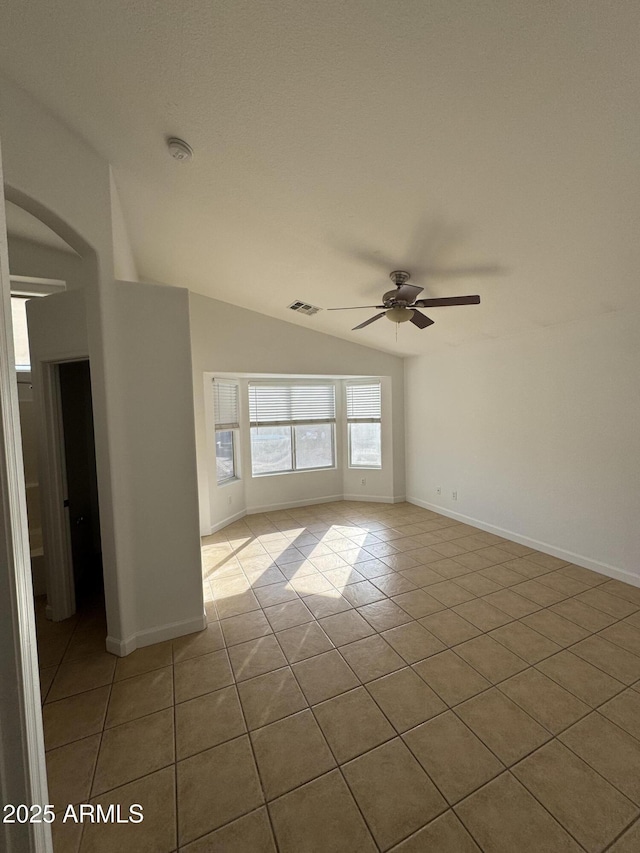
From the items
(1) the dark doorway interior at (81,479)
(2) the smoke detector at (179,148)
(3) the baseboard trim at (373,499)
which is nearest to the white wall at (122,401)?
(2) the smoke detector at (179,148)

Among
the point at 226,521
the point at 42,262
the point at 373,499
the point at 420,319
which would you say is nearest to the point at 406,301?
the point at 420,319

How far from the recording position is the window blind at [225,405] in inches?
197

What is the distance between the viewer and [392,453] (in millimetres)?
5887

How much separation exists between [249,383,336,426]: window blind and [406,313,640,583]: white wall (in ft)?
5.84

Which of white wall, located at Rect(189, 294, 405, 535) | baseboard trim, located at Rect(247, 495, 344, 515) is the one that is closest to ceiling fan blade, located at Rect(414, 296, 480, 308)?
white wall, located at Rect(189, 294, 405, 535)

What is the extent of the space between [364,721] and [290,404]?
4492 mm

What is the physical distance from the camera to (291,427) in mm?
5922

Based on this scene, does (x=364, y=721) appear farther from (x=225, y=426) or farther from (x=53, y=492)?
(x=225, y=426)

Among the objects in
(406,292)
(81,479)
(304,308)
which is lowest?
(81,479)

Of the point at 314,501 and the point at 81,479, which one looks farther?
the point at 314,501

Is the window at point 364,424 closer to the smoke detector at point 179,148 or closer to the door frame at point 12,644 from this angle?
the smoke detector at point 179,148

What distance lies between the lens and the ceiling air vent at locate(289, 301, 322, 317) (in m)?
4.24

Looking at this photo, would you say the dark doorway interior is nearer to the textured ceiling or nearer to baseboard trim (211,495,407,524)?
the textured ceiling

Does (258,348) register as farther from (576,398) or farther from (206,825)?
(206,825)
